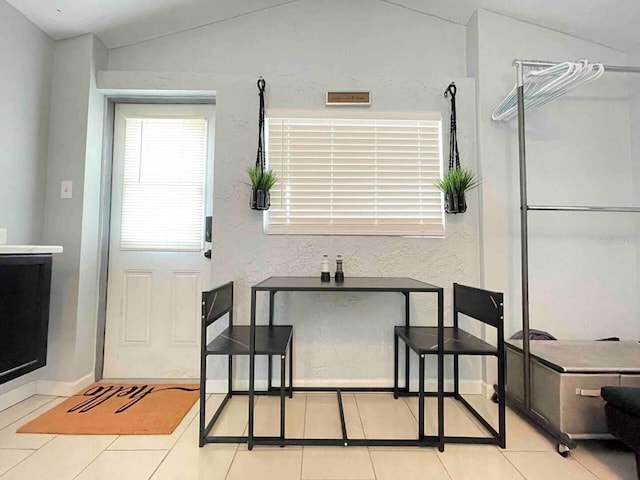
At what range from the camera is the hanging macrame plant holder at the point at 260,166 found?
87.2 inches

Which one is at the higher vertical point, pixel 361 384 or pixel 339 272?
pixel 339 272

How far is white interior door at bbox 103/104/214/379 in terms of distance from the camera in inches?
98.3

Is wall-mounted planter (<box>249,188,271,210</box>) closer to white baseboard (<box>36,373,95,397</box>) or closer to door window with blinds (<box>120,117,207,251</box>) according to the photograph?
door window with blinds (<box>120,117,207,251</box>)

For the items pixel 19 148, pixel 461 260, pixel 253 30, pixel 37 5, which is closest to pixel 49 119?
pixel 19 148

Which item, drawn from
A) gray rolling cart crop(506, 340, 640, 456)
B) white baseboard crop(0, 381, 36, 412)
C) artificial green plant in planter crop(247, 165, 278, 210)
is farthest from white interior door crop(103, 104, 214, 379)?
gray rolling cart crop(506, 340, 640, 456)

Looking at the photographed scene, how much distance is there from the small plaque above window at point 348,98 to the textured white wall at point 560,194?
2.67ft

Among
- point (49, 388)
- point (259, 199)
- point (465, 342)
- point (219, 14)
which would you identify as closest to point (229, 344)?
point (259, 199)

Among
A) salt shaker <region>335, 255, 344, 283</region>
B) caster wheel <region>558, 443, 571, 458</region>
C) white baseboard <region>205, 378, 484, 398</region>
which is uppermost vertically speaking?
salt shaker <region>335, 255, 344, 283</region>

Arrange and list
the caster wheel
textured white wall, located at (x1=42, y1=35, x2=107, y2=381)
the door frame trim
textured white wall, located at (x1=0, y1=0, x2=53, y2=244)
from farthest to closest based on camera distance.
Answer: the door frame trim
textured white wall, located at (x1=42, y1=35, x2=107, y2=381)
textured white wall, located at (x1=0, y1=0, x2=53, y2=244)
the caster wheel

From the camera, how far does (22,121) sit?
2.11 m

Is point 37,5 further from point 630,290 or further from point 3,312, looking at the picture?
point 630,290

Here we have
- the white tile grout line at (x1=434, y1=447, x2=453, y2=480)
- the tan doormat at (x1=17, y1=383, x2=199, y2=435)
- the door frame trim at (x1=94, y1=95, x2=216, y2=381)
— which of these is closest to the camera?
the white tile grout line at (x1=434, y1=447, x2=453, y2=480)

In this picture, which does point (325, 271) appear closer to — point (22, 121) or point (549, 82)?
point (549, 82)

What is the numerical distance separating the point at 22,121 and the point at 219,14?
1.50m
